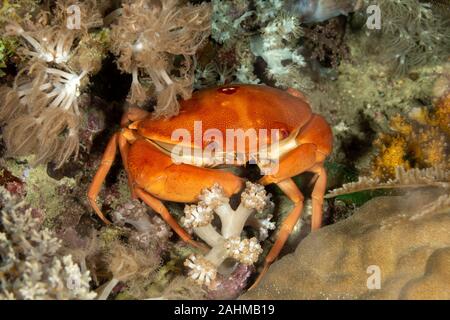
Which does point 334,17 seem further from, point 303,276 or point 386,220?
point 303,276

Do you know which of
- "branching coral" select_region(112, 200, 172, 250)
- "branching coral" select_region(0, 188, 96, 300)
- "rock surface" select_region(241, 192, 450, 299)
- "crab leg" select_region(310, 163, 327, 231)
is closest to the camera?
"branching coral" select_region(0, 188, 96, 300)

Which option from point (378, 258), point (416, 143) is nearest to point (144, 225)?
point (378, 258)

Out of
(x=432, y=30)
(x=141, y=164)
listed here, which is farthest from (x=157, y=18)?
(x=432, y=30)

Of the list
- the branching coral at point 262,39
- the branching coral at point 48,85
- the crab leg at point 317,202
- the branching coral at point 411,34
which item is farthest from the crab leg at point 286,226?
the branching coral at point 411,34

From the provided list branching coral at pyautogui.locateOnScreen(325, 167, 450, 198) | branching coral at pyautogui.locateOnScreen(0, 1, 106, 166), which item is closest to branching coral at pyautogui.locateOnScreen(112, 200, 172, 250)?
branching coral at pyautogui.locateOnScreen(0, 1, 106, 166)

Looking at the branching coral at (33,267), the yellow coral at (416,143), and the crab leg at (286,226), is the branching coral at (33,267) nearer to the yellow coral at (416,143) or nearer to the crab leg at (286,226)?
the crab leg at (286,226)

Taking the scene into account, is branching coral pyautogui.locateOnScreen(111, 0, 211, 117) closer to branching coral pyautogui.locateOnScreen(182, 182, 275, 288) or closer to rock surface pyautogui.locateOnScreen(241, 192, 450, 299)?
branching coral pyautogui.locateOnScreen(182, 182, 275, 288)

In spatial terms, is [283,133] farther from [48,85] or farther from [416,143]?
[48,85]
